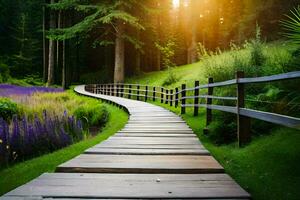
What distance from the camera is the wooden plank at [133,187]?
9.96ft

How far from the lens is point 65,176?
3.67 meters

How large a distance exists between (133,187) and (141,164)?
1005 millimetres

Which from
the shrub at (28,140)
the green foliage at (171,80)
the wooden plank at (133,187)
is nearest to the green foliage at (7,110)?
the shrub at (28,140)

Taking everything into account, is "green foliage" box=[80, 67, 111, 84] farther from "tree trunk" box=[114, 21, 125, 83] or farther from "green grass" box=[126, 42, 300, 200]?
"green grass" box=[126, 42, 300, 200]

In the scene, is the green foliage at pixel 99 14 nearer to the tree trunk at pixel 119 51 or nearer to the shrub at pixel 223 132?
the tree trunk at pixel 119 51

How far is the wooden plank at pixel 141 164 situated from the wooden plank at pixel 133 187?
0.23 m

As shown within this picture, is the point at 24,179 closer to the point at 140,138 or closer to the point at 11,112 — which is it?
the point at 140,138

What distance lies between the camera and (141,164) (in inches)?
169

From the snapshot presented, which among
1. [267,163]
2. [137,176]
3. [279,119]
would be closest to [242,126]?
[267,163]

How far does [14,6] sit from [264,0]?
3540 centimetres

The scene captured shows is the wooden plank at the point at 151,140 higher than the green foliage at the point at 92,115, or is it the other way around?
the green foliage at the point at 92,115

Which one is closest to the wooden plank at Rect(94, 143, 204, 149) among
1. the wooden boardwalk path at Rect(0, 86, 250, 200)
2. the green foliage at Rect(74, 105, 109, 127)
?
the wooden boardwalk path at Rect(0, 86, 250, 200)

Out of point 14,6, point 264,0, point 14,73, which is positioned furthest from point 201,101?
point 14,6

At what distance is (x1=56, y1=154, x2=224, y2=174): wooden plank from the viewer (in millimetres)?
4004
